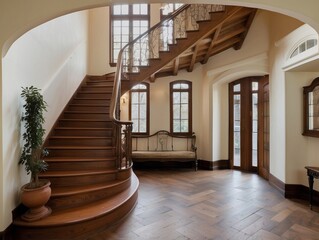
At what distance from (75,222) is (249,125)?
4854mm

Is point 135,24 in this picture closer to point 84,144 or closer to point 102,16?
point 102,16

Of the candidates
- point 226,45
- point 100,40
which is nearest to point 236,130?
point 226,45

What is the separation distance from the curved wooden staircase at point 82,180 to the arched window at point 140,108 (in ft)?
5.08

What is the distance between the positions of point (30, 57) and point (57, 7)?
4.69 feet

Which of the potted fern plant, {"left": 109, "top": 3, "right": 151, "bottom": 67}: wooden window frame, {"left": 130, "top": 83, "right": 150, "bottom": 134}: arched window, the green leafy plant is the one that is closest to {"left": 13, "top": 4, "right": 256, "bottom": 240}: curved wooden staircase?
the potted fern plant

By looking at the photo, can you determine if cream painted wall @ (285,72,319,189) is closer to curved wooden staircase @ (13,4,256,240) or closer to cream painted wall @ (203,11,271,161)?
cream painted wall @ (203,11,271,161)

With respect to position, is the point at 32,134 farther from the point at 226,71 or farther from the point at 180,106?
the point at 226,71

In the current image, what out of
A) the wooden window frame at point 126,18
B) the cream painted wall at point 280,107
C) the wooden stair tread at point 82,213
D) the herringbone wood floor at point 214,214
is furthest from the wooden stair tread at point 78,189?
the wooden window frame at point 126,18

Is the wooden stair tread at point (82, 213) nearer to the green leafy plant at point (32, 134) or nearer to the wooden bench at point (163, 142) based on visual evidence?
the green leafy plant at point (32, 134)

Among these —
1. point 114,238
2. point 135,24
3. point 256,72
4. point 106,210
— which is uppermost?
point 135,24

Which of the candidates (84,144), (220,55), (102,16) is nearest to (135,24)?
(102,16)

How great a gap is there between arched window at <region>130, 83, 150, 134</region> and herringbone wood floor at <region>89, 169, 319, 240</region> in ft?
7.18

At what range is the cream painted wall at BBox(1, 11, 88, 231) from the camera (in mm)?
2402

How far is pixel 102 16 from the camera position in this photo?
702 cm
